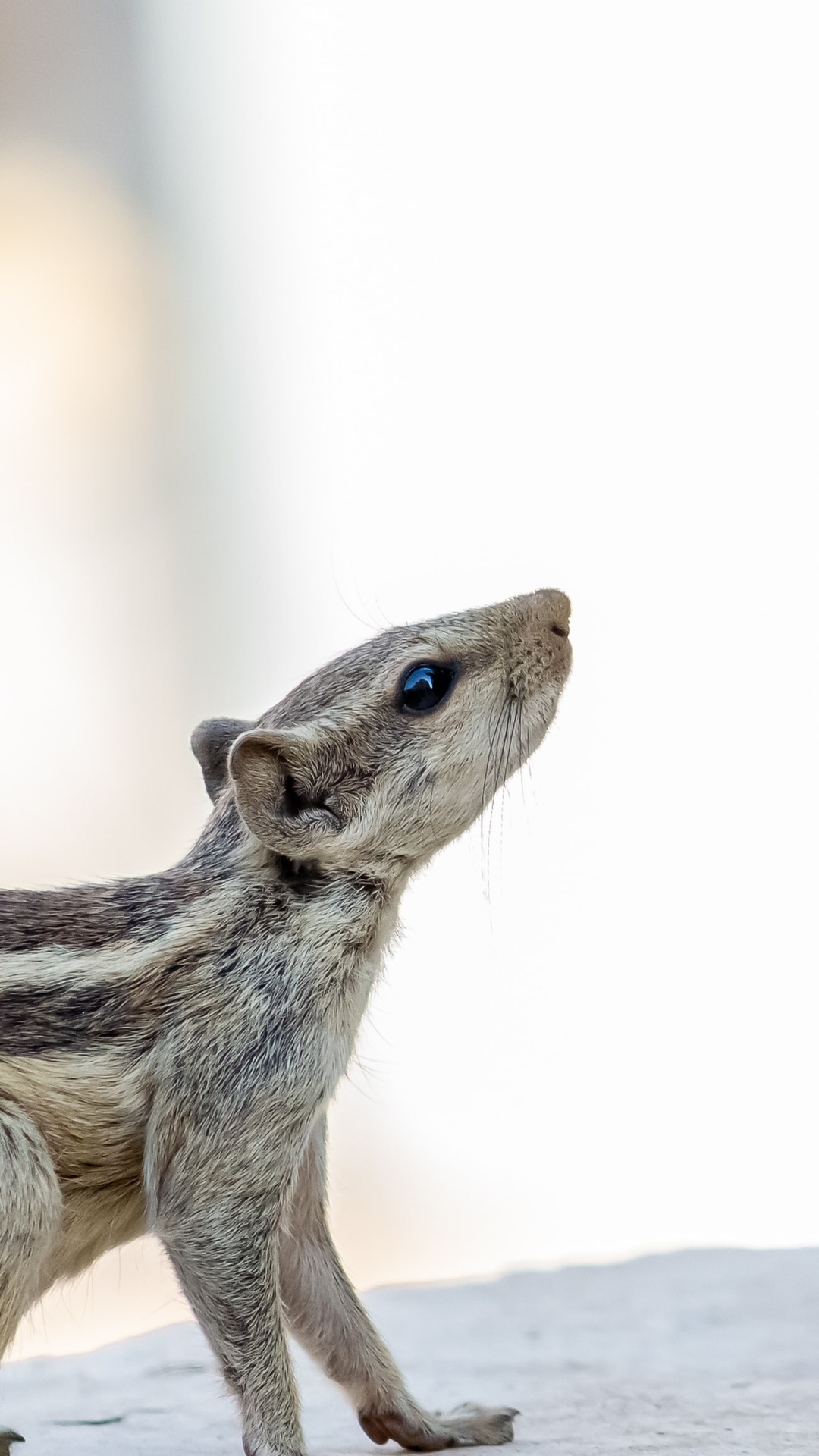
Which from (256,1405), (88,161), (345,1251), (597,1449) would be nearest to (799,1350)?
(597,1449)

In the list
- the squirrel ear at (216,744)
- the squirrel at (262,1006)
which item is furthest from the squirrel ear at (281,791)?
the squirrel ear at (216,744)

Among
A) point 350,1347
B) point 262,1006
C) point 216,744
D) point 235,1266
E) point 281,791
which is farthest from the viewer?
point 216,744

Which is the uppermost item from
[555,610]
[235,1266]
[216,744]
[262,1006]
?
[555,610]

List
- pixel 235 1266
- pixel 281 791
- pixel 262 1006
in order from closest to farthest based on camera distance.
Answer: pixel 235 1266 → pixel 262 1006 → pixel 281 791

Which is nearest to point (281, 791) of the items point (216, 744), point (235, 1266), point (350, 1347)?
point (216, 744)

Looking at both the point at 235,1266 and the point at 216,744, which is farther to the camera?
the point at 216,744

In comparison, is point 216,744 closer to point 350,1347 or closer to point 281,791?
point 281,791
